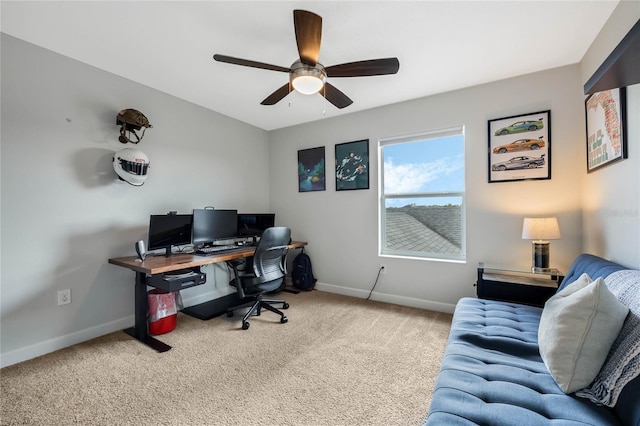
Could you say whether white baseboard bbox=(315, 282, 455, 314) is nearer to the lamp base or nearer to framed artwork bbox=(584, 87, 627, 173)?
the lamp base

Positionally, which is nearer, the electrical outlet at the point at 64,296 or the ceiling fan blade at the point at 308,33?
the ceiling fan blade at the point at 308,33

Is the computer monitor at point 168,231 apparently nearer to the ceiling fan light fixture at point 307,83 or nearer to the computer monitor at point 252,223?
the computer monitor at point 252,223

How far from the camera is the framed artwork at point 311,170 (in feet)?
12.6

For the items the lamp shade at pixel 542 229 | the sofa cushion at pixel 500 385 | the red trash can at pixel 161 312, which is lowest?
the red trash can at pixel 161 312

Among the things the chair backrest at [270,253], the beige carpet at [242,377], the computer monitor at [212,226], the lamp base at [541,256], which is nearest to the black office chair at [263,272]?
the chair backrest at [270,253]

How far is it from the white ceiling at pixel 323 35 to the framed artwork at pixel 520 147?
1.55 feet

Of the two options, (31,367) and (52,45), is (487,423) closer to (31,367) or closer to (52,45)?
(31,367)

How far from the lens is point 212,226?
3139mm

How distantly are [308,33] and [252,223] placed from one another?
2.56m

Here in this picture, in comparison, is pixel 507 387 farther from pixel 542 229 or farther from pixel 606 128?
pixel 606 128

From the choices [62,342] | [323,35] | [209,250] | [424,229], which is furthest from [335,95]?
[62,342]

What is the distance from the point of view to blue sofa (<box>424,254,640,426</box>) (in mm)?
916

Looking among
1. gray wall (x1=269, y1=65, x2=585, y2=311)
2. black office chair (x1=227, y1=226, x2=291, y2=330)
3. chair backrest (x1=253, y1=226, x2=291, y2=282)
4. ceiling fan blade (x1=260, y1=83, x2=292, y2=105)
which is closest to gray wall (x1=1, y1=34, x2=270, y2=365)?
black office chair (x1=227, y1=226, x2=291, y2=330)

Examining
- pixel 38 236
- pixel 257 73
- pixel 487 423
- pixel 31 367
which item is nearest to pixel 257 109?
pixel 257 73
